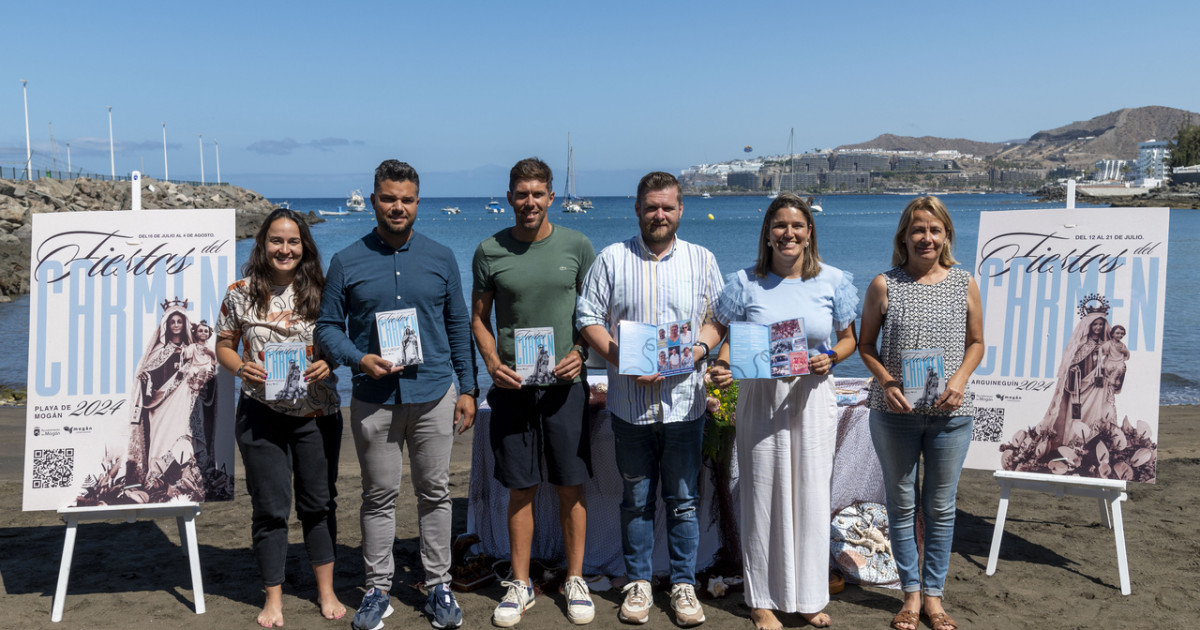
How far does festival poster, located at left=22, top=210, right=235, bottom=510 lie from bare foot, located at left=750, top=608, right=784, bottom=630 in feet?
9.06

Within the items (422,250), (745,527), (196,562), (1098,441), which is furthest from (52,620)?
(1098,441)

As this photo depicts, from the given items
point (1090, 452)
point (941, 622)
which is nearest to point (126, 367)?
point (941, 622)

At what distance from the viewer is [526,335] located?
3746 mm

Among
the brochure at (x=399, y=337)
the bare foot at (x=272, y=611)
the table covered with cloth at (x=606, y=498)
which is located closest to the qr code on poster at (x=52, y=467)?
the bare foot at (x=272, y=611)

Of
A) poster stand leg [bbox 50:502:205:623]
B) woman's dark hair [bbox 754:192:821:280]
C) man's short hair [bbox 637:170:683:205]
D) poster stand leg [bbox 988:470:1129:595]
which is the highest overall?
man's short hair [bbox 637:170:683:205]

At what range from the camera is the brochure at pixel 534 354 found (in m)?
3.74

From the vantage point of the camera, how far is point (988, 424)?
473 cm

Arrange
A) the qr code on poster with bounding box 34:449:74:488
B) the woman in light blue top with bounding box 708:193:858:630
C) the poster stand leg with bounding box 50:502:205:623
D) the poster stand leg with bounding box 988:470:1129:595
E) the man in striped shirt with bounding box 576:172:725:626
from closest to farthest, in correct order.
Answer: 1. the woman in light blue top with bounding box 708:193:858:630
2. the man in striped shirt with bounding box 576:172:725:626
3. the poster stand leg with bounding box 50:502:205:623
4. the qr code on poster with bounding box 34:449:74:488
5. the poster stand leg with bounding box 988:470:1129:595

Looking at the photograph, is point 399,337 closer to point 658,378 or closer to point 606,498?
point 658,378

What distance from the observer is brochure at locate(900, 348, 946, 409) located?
3.62m

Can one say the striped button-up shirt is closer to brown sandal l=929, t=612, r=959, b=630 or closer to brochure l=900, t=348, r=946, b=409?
brochure l=900, t=348, r=946, b=409

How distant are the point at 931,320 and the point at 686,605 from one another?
178 cm

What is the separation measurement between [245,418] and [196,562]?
3.00 feet

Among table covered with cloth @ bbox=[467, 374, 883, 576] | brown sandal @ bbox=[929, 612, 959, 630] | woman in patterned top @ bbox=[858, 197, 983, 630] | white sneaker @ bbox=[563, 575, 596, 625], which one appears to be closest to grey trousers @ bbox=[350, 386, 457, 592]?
white sneaker @ bbox=[563, 575, 596, 625]
